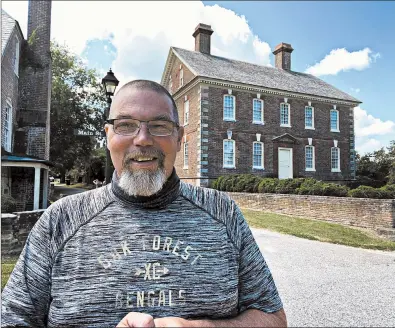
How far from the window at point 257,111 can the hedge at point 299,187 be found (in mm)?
2326

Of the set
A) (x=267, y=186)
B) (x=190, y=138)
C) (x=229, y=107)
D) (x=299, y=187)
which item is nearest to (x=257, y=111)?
(x=229, y=107)

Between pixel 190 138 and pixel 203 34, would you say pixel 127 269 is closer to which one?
pixel 203 34

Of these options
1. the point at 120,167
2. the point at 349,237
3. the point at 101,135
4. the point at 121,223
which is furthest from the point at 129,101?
the point at 101,135

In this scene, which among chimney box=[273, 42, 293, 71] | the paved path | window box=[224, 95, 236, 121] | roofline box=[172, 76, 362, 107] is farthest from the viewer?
window box=[224, 95, 236, 121]

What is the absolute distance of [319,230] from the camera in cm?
245

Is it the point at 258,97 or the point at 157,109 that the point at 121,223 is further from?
the point at 258,97

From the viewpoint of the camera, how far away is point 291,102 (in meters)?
4.52

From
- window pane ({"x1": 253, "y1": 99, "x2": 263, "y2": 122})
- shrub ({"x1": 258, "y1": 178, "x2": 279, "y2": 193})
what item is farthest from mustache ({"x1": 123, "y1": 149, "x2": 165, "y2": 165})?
window pane ({"x1": 253, "y1": 99, "x2": 263, "y2": 122})

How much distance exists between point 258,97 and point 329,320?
6016mm

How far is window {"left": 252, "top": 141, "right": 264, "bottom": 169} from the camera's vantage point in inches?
255

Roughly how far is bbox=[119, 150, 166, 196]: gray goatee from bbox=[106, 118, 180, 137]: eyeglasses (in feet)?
0.19

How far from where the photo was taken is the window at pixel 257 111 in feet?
22.3

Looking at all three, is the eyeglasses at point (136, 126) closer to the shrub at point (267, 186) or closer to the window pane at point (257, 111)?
the shrub at point (267, 186)

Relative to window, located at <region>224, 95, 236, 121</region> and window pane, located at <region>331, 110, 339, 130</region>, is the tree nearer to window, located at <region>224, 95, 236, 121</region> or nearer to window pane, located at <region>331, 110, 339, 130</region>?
window pane, located at <region>331, 110, 339, 130</region>
